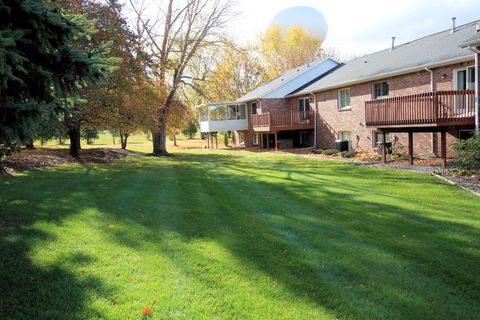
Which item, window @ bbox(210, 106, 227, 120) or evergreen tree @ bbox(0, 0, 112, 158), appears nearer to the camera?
evergreen tree @ bbox(0, 0, 112, 158)

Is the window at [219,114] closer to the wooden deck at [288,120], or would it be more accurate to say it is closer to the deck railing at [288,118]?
the wooden deck at [288,120]

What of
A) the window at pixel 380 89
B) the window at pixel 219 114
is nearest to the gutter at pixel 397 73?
the window at pixel 380 89

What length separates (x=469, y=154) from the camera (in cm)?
1133

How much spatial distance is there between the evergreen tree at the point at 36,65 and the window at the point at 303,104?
2379cm

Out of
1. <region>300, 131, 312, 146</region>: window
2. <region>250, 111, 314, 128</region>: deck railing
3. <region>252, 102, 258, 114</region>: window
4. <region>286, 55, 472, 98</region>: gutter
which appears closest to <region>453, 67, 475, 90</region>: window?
<region>286, 55, 472, 98</region>: gutter

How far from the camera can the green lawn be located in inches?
155

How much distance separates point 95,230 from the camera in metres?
6.13

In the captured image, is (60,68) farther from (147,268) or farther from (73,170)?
(73,170)

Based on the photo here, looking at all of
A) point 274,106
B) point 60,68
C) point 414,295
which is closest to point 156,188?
point 60,68

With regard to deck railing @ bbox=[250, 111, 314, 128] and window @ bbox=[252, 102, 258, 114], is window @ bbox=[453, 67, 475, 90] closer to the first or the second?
deck railing @ bbox=[250, 111, 314, 128]

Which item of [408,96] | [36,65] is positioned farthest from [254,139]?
[36,65]

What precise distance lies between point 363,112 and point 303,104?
8067 millimetres

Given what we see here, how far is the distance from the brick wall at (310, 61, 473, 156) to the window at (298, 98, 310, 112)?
677 mm

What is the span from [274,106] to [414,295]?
27.8 metres
